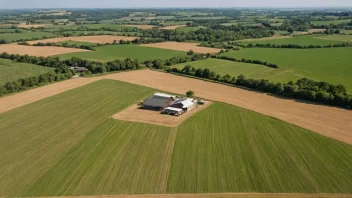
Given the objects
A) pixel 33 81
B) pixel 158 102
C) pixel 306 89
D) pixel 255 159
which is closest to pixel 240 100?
pixel 306 89

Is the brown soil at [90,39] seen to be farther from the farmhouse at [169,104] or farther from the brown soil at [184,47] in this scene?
the farmhouse at [169,104]

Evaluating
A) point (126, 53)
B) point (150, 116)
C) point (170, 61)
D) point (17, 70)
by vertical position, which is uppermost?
point (126, 53)

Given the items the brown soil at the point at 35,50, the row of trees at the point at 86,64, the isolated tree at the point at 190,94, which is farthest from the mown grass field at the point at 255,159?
the brown soil at the point at 35,50

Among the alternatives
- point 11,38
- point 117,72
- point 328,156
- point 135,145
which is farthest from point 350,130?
point 11,38

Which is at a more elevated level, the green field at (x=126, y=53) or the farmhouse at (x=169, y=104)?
the green field at (x=126, y=53)

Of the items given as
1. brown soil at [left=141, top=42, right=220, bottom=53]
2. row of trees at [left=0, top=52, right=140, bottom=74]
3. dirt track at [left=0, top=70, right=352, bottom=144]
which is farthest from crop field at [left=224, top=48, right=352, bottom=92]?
row of trees at [left=0, top=52, right=140, bottom=74]

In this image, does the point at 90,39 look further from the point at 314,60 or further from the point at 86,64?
the point at 314,60

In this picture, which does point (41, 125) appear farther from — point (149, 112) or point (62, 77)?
point (62, 77)
